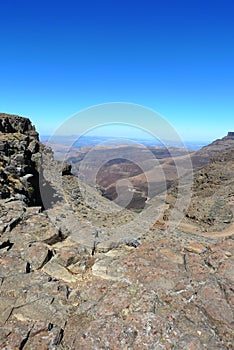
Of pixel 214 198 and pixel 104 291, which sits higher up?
pixel 104 291

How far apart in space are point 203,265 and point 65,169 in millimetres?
21443

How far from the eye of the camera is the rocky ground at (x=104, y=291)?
219 inches

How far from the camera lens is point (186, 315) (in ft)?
20.5

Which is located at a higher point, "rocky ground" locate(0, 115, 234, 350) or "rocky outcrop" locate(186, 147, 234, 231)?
"rocky ground" locate(0, 115, 234, 350)

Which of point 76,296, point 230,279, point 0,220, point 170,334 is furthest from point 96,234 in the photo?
point 170,334

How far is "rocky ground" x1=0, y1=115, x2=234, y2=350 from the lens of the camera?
18.2 ft

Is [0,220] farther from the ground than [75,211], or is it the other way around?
[0,220]

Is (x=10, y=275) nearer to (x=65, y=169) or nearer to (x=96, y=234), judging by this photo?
(x=96, y=234)

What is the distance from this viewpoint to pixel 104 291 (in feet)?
23.7

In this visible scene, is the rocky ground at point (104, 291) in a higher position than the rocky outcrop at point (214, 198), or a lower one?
higher

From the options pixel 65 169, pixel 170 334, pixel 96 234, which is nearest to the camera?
pixel 170 334

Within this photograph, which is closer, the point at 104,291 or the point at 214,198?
the point at 104,291

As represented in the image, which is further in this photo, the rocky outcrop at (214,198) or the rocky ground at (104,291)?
the rocky outcrop at (214,198)

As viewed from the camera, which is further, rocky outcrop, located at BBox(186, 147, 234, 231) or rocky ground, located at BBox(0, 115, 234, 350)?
rocky outcrop, located at BBox(186, 147, 234, 231)
